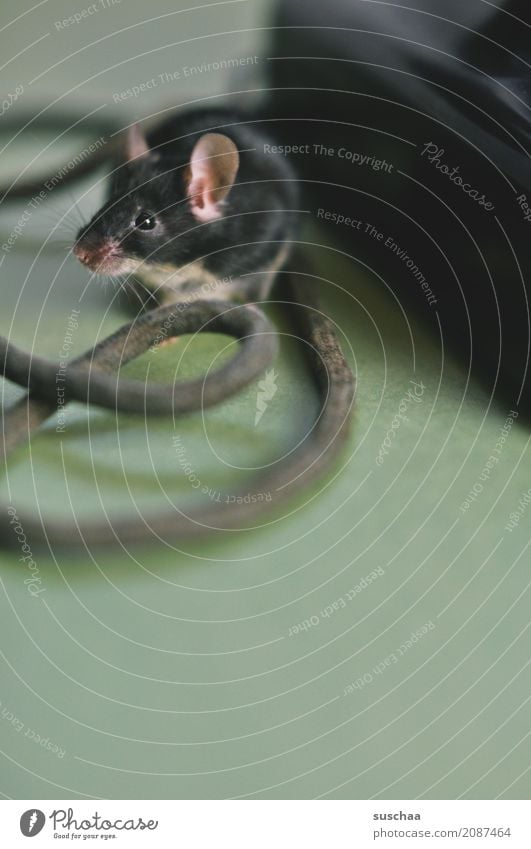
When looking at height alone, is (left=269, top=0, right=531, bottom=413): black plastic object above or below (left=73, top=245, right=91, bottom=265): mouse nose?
above

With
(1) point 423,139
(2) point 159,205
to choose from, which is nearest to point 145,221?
(2) point 159,205

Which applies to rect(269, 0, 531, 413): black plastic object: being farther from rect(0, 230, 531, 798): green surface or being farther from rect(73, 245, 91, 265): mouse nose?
rect(73, 245, 91, 265): mouse nose

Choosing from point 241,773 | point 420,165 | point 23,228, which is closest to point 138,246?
point 23,228

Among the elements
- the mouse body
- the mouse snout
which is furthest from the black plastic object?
the mouse snout

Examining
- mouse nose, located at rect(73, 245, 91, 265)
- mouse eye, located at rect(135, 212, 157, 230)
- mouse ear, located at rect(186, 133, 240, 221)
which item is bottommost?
mouse nose, located at rect(73, 245, 91, 265)

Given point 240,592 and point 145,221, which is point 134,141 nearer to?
point 145,221

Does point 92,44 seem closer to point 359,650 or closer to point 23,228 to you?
point 23,228
